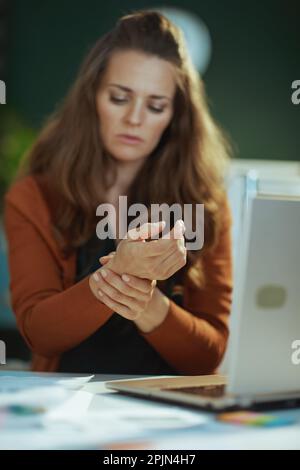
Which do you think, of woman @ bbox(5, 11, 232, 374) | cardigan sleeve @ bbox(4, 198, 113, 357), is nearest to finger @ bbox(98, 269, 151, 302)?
cardigan sleeve @ bbox(4, 198, 113, 357)

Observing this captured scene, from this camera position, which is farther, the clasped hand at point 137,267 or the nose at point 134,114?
the nose at point 134,114

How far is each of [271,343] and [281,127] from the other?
358cm

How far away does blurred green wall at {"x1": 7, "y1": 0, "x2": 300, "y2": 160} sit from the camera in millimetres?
4277

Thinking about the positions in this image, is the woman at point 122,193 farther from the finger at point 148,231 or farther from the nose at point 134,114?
the finger at point 148,231

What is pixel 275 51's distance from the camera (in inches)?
168

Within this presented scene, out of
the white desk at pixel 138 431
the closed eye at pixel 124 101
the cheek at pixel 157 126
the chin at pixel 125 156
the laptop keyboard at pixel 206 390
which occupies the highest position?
the closed eye at pixel 124 101

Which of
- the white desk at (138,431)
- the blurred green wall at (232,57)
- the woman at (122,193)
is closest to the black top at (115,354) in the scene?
the woman at (122,193)

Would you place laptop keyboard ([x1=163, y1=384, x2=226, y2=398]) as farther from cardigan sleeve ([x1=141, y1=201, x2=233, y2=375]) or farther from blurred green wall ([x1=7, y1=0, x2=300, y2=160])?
blurred green wall ([x1=7, y1=0, x2=300, y2=160])

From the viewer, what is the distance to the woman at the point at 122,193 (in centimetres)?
156

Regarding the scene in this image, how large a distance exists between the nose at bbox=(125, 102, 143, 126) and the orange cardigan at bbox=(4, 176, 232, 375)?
0.26 m

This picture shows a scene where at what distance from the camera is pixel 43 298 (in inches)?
60.9

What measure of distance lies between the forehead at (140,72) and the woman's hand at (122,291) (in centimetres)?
56

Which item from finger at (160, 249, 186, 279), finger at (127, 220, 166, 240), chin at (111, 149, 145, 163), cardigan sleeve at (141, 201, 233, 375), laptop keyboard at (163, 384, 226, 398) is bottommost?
laptop keyboard at (163, 384, 226, 398)

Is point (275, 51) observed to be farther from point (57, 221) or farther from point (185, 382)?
point (185, 382)
